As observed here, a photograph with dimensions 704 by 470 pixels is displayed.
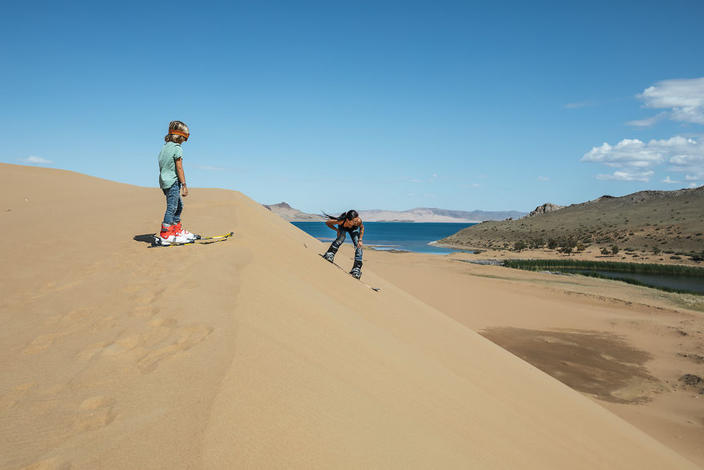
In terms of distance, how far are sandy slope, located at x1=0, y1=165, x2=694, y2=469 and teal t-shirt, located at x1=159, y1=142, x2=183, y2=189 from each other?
102cm

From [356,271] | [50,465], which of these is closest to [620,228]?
[356,271]

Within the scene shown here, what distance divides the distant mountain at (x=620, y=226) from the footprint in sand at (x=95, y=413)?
47481 millimetres

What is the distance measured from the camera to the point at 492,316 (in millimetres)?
14164

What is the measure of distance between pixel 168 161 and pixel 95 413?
4422 millimetres

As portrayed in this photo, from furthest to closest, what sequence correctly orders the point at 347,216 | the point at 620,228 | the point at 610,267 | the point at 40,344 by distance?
the point at 620,228
the point at 610,267
the point at 347,216
the point at 40,344

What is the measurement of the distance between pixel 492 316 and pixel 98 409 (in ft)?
45.4

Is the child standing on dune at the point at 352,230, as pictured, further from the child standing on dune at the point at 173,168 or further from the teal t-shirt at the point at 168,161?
the teal t-shirt at the point at 168,161

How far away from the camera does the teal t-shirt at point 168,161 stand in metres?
5.77

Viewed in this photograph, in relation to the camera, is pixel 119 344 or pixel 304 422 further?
pixel 119 344

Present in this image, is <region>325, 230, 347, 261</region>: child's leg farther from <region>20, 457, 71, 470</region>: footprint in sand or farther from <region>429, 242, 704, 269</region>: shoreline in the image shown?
<region>429, 242, 704, 269</region>: shoreline

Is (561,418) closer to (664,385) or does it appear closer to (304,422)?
(304,422)

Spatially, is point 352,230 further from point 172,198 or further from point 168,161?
point 168,161

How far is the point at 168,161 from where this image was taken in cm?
579

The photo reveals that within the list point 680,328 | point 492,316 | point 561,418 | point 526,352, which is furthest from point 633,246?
point 561,418
